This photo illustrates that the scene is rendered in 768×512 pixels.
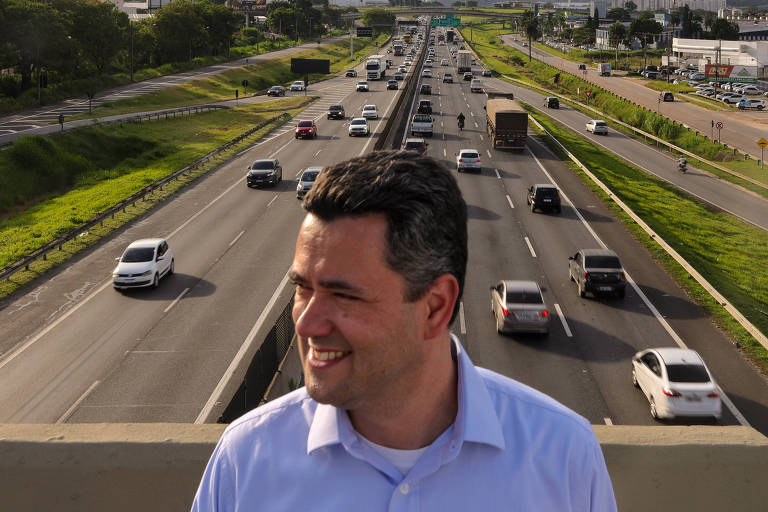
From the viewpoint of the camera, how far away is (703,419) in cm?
2008

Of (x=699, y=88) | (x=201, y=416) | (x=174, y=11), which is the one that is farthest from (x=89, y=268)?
(x=699, y=88)

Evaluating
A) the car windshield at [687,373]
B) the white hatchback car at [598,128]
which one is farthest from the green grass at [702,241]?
the white hatchback car at [598,128]

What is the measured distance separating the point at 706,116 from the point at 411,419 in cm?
10022

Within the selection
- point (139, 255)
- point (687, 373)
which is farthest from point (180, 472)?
point (139, 255)

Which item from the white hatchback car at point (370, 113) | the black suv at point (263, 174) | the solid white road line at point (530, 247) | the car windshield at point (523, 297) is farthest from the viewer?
the white hatchback car at point (370, 113)

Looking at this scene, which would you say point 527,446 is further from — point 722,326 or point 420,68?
point 420,68

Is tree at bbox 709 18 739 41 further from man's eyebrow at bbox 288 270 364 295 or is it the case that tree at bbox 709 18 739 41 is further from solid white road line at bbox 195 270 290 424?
man's eyebrow at bbox 288 270 364 295

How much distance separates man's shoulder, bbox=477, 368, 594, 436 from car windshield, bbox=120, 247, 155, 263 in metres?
29.6

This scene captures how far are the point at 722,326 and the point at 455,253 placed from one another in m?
26.7

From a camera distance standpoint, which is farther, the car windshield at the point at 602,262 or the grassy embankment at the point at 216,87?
the grassy embankment at the point at 216,87

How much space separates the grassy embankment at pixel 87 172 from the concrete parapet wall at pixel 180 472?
29.3m

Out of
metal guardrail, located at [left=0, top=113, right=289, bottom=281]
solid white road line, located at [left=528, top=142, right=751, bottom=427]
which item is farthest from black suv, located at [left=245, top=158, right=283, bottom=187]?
solid white road line, located at [left=528, top=142, right=751, bottom=427]

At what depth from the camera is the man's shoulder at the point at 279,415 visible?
2.88 meters

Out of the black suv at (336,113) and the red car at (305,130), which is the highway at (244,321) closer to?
the red car at (305,130)
